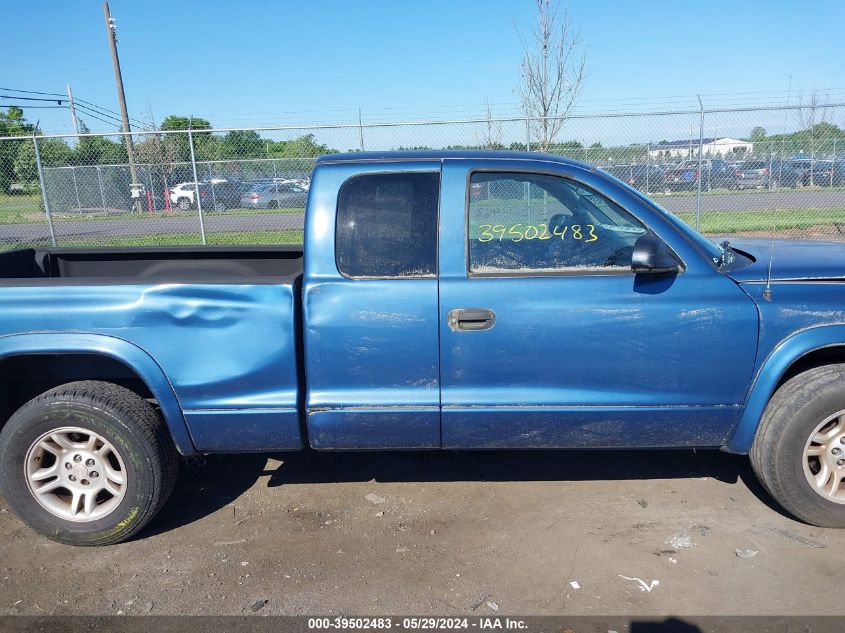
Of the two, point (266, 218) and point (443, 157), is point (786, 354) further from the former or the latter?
point (266, 218)

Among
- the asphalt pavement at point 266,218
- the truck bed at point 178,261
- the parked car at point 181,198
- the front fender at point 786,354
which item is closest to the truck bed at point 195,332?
the truck bed at point 178,261

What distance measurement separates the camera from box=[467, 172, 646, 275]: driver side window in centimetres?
325

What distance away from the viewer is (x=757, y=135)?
38.0ft

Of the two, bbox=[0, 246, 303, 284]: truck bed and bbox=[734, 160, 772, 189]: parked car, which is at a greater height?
bbox=[734, 160, 772, 189]: parked car

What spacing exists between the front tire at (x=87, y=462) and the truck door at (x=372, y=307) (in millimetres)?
871

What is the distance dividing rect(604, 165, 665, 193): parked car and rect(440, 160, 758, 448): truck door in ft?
29.8

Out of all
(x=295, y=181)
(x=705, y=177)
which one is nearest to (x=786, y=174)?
(x=705, y=177)

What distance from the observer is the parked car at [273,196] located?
13.3 m

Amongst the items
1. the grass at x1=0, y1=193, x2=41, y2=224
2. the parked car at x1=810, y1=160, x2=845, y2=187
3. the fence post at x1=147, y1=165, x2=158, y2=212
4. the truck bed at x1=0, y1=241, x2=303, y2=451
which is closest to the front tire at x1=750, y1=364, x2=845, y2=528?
the truck bed at x1=0, y1=241, x2=303, y2=451

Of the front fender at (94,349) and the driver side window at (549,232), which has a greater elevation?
the driver side window at (549,232)

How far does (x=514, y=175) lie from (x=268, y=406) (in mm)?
1711

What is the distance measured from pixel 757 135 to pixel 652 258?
10.3 metres

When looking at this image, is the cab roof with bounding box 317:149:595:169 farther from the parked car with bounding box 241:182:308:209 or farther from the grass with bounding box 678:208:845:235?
the grass with bounding box 678:208:845:235

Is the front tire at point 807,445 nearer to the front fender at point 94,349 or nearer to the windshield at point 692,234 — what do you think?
the windshield at point 692,234
